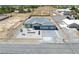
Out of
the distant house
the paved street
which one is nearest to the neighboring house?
the distant house

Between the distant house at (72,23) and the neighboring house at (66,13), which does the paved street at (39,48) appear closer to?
the distant house at (72,23)

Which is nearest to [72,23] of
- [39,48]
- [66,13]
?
[66,13]

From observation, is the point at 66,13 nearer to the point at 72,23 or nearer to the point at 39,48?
the point at 72,23

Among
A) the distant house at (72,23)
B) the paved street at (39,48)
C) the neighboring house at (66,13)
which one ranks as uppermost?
the neighboring house at (66,13)

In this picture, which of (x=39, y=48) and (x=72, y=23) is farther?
(x=39, y=48)

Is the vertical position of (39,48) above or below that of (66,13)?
below

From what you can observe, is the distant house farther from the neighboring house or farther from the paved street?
the paved street

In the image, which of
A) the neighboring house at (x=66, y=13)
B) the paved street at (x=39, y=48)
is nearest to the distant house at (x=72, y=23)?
the neighboring house at (x=66, y=13)

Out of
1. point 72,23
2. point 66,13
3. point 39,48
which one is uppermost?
point 66,13
